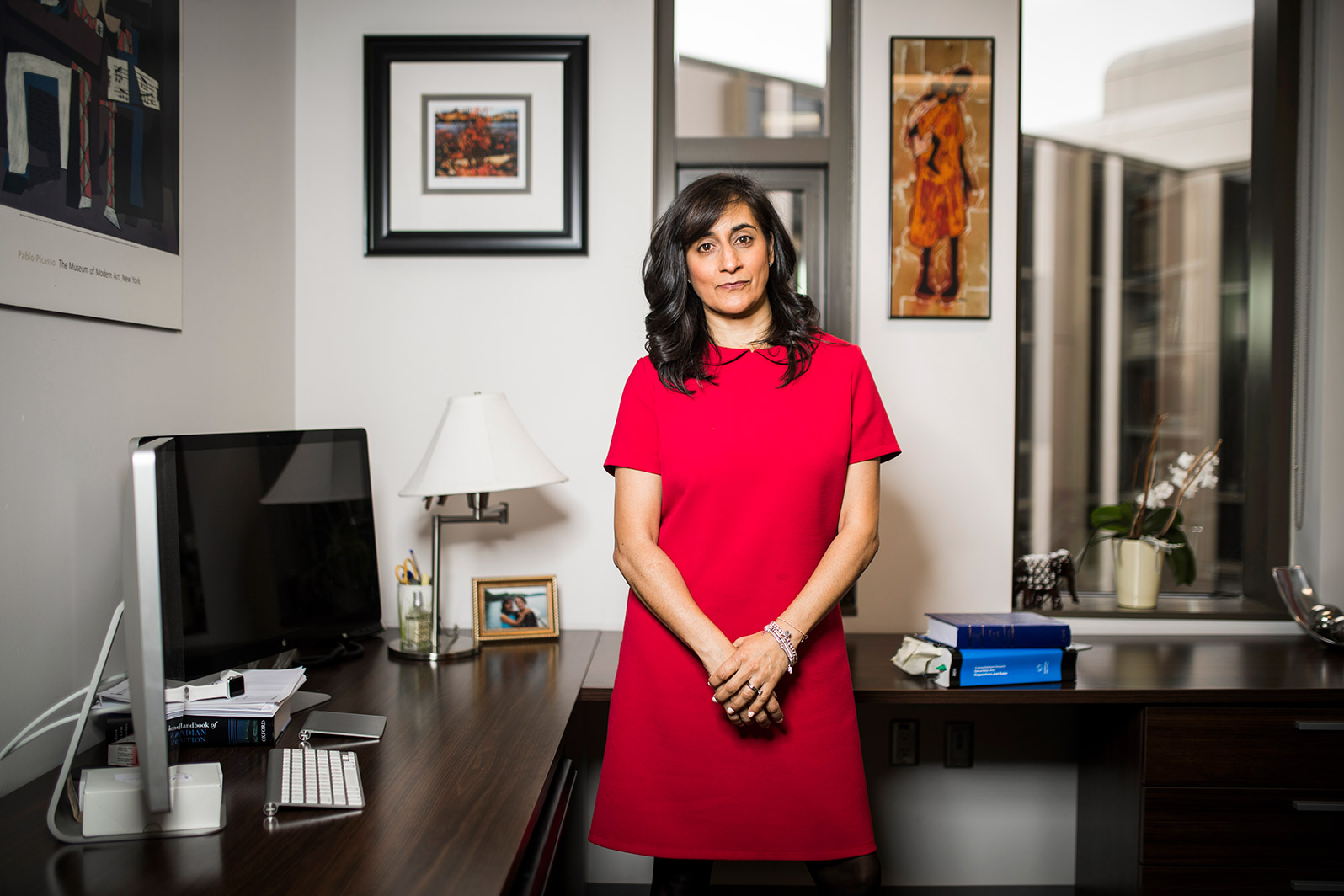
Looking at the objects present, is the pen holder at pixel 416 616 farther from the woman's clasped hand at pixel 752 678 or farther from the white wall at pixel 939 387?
the white wall at pixel 939 387

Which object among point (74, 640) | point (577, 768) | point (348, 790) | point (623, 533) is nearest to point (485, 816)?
point (348, 790)

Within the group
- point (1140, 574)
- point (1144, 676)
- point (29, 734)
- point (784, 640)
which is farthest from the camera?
point (1140, 574)

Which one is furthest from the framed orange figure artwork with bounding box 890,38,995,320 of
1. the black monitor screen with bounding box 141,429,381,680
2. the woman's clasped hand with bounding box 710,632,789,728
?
the black monitor screen with bounding box 141,429,381,680

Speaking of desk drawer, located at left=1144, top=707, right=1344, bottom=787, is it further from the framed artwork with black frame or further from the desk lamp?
the framed artwork with black frame

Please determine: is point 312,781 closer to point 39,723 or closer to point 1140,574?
point 39,723

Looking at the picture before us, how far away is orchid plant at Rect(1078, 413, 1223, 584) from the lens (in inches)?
92.7

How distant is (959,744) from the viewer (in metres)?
2.30


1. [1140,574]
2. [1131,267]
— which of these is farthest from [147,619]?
[1131,267]

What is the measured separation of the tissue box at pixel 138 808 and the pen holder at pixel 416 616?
2.84ft

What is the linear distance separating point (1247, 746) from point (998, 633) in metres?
0.55

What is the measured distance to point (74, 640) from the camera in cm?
141

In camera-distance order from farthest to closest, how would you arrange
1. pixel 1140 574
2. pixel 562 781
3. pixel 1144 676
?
pixel 1140 574, pixel 1144 676, pixel 562 781

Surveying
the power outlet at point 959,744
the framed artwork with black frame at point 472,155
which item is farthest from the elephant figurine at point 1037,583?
the framed artwork with black frame at point 472,155

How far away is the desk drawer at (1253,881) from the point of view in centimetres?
179
